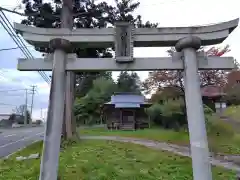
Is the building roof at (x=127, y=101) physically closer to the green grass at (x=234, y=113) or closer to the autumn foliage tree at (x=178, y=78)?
the autumn foliage tree at (x=178, y=78)

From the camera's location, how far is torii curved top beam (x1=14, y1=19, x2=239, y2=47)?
5195 millimetres

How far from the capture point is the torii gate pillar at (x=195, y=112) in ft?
14.7

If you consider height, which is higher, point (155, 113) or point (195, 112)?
point (155, 113)

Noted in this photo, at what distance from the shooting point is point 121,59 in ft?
16.4

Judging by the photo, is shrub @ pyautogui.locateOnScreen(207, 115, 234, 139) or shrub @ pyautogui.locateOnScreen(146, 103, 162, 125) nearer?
shrub @ pyautogui.locateOnScreen(207, 115, 234, 139)

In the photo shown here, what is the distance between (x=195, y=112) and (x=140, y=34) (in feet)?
6.40

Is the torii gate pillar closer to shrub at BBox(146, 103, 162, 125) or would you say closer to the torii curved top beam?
the torii curved top beam

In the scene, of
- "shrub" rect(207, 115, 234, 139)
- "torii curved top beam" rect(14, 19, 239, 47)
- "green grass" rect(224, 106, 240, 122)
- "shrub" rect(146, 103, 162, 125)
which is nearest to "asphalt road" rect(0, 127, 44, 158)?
"torii curved top beam" rect(14, 19, 239, 47)

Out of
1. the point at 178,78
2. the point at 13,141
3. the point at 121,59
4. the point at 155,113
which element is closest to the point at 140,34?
the point at 121,59

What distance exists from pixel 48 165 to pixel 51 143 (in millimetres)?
403

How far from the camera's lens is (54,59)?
509 cm

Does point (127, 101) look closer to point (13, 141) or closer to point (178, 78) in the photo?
point (178, 78)

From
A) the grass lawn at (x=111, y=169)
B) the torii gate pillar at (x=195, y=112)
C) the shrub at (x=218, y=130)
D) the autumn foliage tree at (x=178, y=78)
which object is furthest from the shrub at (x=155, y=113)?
the torii gate pillar at (x=195, y=112)

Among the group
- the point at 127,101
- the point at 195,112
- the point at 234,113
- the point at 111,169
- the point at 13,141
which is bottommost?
the point at 111,169
